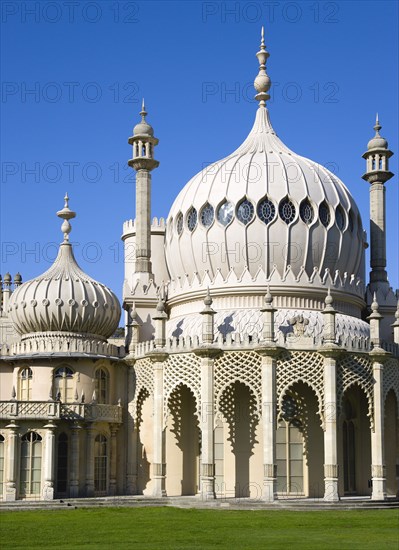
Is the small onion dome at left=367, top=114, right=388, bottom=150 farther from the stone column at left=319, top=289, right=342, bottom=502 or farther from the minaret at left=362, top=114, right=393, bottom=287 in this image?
the stone column at left=319, top=289, right=342, bottom=502

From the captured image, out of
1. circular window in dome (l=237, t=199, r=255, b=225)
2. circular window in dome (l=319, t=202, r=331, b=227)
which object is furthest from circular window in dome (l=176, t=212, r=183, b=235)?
circular window in dome (l=319, t=202, r=331, b=227)

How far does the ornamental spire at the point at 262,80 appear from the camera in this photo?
45.3m

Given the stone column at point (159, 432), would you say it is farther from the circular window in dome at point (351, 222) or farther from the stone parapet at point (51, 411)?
the circular window in dome at point (351, 222)

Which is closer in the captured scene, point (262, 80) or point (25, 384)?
point (25, 384)

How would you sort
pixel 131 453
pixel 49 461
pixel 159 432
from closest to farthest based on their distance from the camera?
pixel 49 461, pixel 159 432, pixel 131 453

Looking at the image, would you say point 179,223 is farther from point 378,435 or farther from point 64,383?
point 378,435

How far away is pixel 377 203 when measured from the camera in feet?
150

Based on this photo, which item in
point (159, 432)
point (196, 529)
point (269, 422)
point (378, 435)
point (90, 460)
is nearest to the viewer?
point (196, 529)

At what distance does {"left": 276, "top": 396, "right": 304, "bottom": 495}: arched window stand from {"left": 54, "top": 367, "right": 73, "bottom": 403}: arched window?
8427 mm

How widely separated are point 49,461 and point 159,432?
425cm

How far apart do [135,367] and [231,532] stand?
54.3ft

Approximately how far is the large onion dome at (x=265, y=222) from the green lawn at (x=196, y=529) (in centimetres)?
1159

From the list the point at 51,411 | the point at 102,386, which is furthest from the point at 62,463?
the point at 102,386

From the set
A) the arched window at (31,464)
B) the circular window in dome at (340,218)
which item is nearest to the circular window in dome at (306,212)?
the circular window in dome at (340,218)
